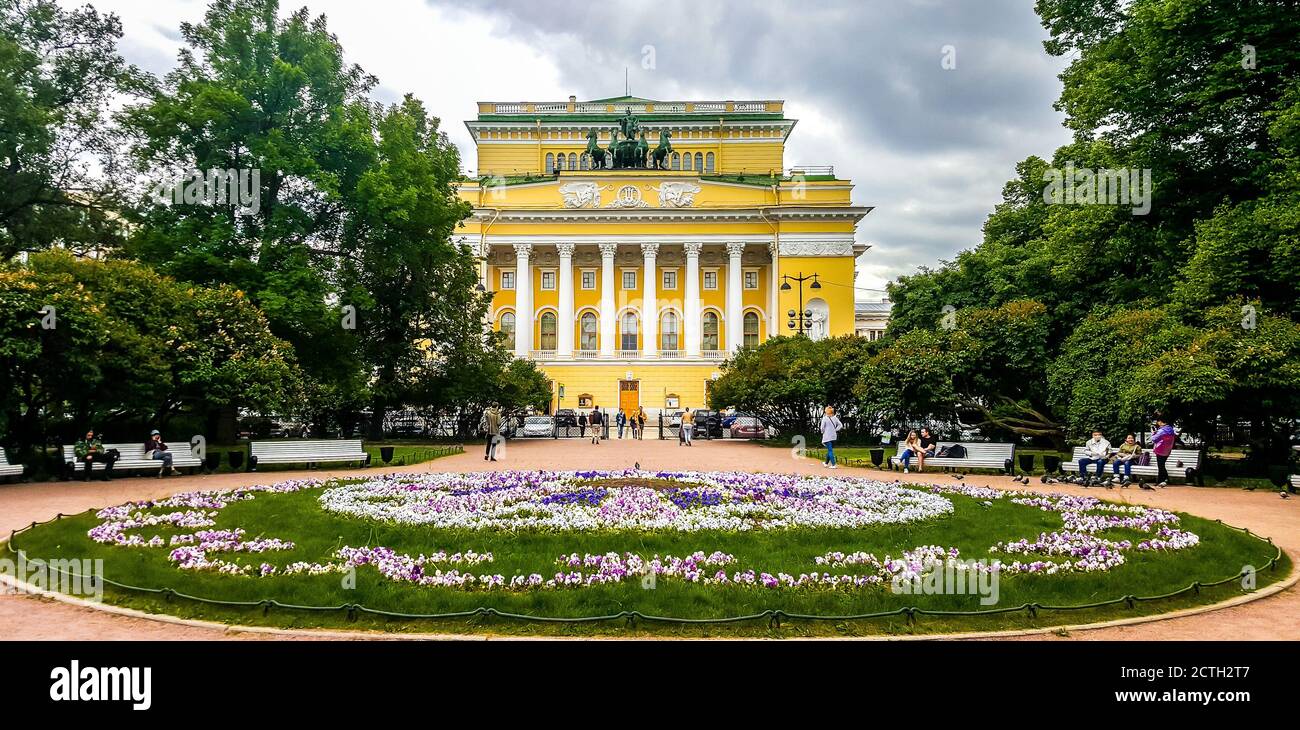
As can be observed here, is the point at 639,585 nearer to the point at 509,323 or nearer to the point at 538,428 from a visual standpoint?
the point at 538,428

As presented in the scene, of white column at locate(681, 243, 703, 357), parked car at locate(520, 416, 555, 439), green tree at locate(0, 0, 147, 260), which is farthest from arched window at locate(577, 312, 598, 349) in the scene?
green tree at locate(0, 0, 147, 260)

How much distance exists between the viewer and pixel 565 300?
55656 millimetres

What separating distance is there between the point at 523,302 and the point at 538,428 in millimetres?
21742

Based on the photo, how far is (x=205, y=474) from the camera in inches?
659

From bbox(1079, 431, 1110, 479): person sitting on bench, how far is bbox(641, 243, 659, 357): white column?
39.4 meters

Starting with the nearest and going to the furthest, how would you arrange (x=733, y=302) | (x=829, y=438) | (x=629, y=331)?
(x=829, y=438)
(x=733, y=302)
(x=629, y=331)

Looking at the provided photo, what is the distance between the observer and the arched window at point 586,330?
5694 centimetres

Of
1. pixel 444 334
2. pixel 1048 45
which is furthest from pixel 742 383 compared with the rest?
pixel 1048 45

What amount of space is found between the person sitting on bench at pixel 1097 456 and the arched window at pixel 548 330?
4500cm

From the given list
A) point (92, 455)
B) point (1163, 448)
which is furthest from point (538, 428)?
point (1163, 448)

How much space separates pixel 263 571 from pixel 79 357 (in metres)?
11.9

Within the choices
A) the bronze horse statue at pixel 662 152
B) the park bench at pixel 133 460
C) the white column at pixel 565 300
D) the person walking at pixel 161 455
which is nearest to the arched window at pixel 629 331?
the white column at pixel 565 300

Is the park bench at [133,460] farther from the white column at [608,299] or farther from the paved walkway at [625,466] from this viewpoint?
the white column at [608,299]
